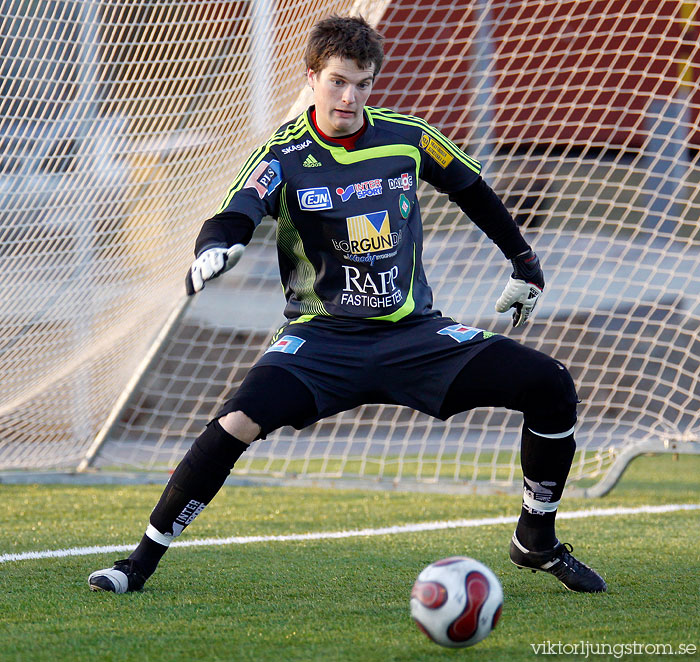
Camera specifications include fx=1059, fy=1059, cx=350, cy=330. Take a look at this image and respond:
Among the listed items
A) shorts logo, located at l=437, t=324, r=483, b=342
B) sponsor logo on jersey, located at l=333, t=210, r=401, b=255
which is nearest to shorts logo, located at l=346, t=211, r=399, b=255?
sponsor logo on jersey, located at l=333, t=210, r=401, b=255

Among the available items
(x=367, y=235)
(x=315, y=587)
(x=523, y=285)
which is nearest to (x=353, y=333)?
(x=367, y=235)

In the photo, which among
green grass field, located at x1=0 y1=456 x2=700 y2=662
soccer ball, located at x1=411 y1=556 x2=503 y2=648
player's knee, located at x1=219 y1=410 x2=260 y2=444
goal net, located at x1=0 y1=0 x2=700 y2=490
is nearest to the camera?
soccer ball, located at x1=411 y1=556 x2=503 y2=648

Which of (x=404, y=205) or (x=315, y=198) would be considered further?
(x=404, y=205)

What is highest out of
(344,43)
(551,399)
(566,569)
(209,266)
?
(344,43)

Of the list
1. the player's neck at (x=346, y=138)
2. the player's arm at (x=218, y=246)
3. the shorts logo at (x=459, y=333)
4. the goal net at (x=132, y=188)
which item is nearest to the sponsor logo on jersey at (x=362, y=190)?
the player's neck at (x=346, y=138)

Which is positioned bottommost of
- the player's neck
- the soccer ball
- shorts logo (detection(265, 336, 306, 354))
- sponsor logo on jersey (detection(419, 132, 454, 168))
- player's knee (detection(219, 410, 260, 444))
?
player's knee (detection(219, 410, 260, 444))

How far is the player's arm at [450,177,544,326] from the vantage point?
11.0ft

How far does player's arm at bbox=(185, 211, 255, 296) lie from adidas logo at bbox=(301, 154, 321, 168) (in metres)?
0.32

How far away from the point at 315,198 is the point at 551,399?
89cm

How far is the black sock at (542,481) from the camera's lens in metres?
3.08

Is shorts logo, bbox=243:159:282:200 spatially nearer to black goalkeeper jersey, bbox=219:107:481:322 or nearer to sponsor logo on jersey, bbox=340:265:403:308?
black goalkeeper jersey, bbox=219:107:481:322

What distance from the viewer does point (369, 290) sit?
3.11m

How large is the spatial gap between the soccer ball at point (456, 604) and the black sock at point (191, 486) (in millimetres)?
760

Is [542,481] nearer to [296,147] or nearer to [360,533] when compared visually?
[296,147]
